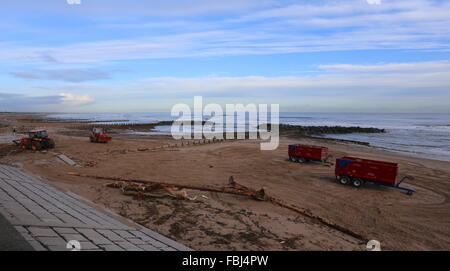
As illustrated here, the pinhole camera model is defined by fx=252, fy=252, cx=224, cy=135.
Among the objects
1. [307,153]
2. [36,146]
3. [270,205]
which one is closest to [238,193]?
[270,205]

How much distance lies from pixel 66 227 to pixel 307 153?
62.0 ft

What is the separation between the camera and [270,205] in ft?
36.2

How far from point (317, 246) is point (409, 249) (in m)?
3.34

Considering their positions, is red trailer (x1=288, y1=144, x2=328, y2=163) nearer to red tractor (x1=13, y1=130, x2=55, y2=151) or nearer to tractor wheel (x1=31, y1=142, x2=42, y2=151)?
tractor wheel (x1=31, y1=142, x2=42, y2=151)

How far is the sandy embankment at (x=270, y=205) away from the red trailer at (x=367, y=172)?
1.81ft

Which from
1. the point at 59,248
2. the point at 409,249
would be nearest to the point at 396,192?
the point at 409,249

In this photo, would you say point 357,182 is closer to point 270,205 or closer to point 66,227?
point 270,205

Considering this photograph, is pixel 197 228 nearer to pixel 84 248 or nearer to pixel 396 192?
pixel 84 248

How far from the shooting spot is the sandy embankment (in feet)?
26.5

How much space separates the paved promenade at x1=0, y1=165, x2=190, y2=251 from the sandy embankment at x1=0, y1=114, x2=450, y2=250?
111 cm

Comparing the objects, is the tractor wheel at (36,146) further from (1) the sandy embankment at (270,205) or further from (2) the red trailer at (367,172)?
(2) the red trailer at (367,172)

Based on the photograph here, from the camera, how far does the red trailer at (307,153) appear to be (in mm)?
20781
